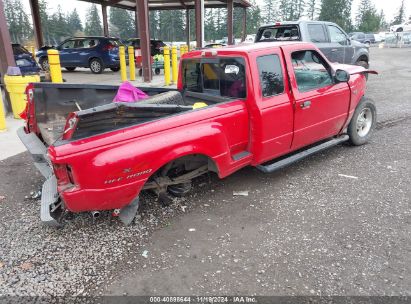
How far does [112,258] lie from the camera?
2963 millimetres

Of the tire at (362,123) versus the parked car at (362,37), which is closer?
the tire at (362,123)

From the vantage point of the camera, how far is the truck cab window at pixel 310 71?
428 cm

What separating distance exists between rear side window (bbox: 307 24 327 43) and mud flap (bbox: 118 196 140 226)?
769 centimetres

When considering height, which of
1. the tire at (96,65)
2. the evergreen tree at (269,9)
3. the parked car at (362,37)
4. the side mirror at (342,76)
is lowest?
the tire at (96,65)

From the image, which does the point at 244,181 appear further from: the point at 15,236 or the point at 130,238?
the point at 15,236

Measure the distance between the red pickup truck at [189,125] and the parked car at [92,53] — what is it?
1204 cm

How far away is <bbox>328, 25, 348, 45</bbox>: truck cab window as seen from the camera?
384 inches

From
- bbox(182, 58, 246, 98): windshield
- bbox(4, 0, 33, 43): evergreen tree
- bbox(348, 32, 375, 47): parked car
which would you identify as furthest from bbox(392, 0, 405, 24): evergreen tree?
bbox(182, 58, 246, 98): windshield

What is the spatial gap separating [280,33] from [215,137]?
23.1 ft

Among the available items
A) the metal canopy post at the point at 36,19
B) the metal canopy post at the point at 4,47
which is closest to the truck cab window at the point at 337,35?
the metal canopy post at the point at 4,47

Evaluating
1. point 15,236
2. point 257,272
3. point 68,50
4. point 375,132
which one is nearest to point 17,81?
point 15,236

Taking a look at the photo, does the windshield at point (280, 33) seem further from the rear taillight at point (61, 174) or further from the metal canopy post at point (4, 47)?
the rear taillight at point (61, 174)

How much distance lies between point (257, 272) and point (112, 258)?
1.27 metres

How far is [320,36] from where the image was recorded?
31.0 feet
